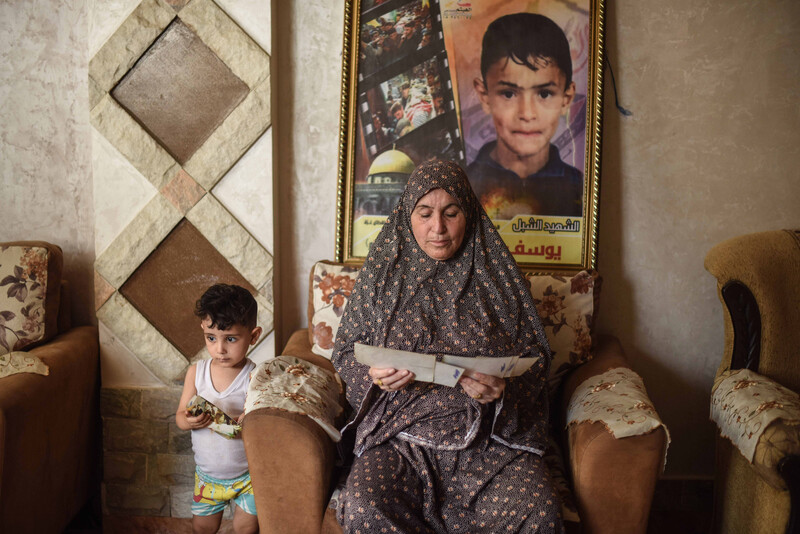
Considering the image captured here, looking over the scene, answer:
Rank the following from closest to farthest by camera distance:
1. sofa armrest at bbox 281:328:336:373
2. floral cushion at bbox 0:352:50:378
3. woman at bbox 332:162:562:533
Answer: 1. woman at bbox 332:162:562:533
2. floral cushion at bbox 0:352:50:378
3. sofa armrest at bbox 281:328:336:373

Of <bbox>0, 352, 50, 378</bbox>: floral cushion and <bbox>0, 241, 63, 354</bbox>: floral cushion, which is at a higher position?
<bbox>0, 241, 63, 354</bbox>: floral cushion

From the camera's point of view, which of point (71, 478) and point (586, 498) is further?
point (71, 478)

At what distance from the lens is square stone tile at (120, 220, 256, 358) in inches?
96.6

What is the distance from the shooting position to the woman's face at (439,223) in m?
1.83

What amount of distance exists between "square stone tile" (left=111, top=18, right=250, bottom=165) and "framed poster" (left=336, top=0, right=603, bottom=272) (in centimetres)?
51

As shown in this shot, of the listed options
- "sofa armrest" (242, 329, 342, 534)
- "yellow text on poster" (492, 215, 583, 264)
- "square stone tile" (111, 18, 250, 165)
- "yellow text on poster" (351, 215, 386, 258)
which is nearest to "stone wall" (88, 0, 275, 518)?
"square stone tile" (111, 18, 250, 165)

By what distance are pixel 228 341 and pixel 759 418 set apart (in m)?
1.63

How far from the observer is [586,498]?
1.64 metres

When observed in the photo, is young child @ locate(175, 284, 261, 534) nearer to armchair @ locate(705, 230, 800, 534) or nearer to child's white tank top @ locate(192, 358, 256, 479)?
child's white tank top @ locate(192, 358, 256, 479)

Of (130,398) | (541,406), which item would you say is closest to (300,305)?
(130,398)

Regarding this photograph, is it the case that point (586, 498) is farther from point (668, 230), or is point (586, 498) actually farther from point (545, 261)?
point (668, 230)

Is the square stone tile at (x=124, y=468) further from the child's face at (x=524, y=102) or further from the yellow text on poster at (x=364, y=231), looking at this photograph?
the child's face at (x=524, y=102)

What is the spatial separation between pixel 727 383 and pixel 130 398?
2344 mm

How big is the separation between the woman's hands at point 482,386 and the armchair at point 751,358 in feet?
2.45
